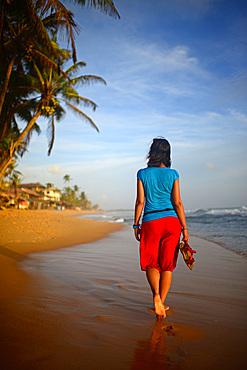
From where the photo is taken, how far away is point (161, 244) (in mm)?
2568

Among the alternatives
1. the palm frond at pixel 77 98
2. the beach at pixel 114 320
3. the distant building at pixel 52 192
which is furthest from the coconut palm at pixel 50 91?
the distant building at pixel 52 192

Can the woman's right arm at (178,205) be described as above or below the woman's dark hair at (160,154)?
below

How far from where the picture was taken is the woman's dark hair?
109 inches

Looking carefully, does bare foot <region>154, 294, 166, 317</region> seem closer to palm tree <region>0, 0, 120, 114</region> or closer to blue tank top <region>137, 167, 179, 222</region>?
blue tank top <region>137, 167, 179, 222</region>

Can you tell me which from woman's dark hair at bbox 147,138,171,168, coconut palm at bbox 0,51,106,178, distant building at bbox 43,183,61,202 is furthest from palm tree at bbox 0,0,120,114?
distant building at bbox 43,183,61,202

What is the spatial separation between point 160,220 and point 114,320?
968mm

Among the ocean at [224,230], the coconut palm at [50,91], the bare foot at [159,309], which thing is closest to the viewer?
the bare foot at [159,309]

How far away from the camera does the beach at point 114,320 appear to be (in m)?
1.65

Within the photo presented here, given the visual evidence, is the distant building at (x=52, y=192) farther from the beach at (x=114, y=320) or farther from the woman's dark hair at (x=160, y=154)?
the woman's dark hair at (x=160, y=154)

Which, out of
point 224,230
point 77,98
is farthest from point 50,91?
point 224,230

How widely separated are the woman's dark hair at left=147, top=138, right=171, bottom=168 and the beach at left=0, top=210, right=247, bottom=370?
1.46m

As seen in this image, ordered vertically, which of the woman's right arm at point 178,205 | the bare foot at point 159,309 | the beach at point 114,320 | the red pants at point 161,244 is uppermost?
the woman's right arm at point 178,205

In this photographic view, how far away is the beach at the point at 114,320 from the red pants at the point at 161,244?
47cm

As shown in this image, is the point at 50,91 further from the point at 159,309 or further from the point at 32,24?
the point at 159,309
